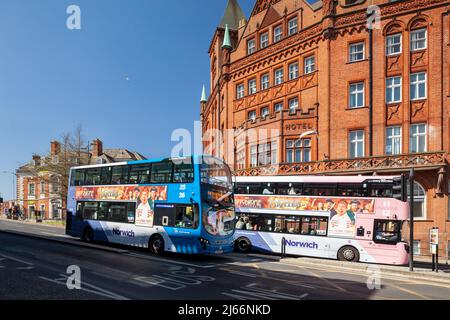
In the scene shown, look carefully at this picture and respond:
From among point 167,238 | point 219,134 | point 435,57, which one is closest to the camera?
point 167,238

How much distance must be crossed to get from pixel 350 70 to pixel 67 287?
908 inches

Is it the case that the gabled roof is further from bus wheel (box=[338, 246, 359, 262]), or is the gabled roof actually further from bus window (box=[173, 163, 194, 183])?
bus wheel (box=[338, 246, 359, 262])

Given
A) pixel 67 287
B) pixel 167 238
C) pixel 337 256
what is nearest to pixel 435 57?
pixel 337 256

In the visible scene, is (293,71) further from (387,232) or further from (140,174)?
(140,174)

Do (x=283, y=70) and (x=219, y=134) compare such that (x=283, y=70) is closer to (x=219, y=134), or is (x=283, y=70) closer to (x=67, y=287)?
(x=219, y=134)

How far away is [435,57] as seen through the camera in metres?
23.5

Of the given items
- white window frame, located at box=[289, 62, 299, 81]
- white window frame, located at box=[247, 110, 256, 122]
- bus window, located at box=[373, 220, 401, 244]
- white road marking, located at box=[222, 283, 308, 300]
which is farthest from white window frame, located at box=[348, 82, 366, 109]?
white road marking, located at box=[222, 283, 308, 300]

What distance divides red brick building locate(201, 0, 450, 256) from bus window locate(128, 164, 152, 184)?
40.6 ft

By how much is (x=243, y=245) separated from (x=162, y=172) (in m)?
6.40

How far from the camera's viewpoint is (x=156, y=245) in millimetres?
16500

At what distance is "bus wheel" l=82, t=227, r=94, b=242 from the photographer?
64.8ft

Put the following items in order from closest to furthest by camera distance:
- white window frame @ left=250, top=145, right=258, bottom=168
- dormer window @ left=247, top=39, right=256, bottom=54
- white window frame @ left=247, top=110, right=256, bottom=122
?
white window frame @ left=250, top=145, right=258, bottom=168, white window frame @ left=247, top=110, right=256, bottom=122, dormer window @ left=247, top=39, right=256, bottom=54

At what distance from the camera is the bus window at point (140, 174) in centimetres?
1733

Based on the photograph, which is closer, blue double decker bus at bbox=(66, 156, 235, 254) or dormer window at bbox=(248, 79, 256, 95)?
blue double decker bus at bbox=(66, 156, 235, 254)
